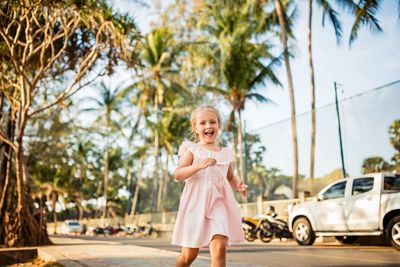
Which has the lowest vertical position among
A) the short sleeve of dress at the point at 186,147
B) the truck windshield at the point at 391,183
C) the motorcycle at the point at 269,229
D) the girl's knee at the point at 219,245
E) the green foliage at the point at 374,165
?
the motorcycle at the point at 269,229

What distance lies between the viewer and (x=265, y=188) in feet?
56.3

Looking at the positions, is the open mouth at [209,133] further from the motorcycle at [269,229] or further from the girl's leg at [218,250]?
the motorcycle at [269,229]

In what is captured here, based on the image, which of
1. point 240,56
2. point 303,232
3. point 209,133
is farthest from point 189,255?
point 240,56

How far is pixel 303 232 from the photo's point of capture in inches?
476

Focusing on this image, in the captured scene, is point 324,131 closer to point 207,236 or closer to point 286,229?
point 286,229

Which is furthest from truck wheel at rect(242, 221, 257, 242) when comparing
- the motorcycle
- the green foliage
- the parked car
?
the parked car

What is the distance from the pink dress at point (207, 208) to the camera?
3113 millimetres

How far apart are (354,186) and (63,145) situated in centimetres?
1703

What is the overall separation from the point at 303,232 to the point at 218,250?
380 inches

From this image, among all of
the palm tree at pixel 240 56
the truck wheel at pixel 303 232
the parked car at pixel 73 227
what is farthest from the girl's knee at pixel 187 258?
the parked car at pixel 73 227

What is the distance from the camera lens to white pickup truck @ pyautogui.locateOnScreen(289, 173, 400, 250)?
9.75 m

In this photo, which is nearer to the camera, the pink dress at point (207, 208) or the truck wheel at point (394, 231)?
the pink dress at point (207, 208)

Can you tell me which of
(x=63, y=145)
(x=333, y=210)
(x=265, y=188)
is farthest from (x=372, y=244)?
(x=63, y=145)

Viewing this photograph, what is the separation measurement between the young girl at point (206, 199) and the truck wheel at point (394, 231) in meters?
7.13
